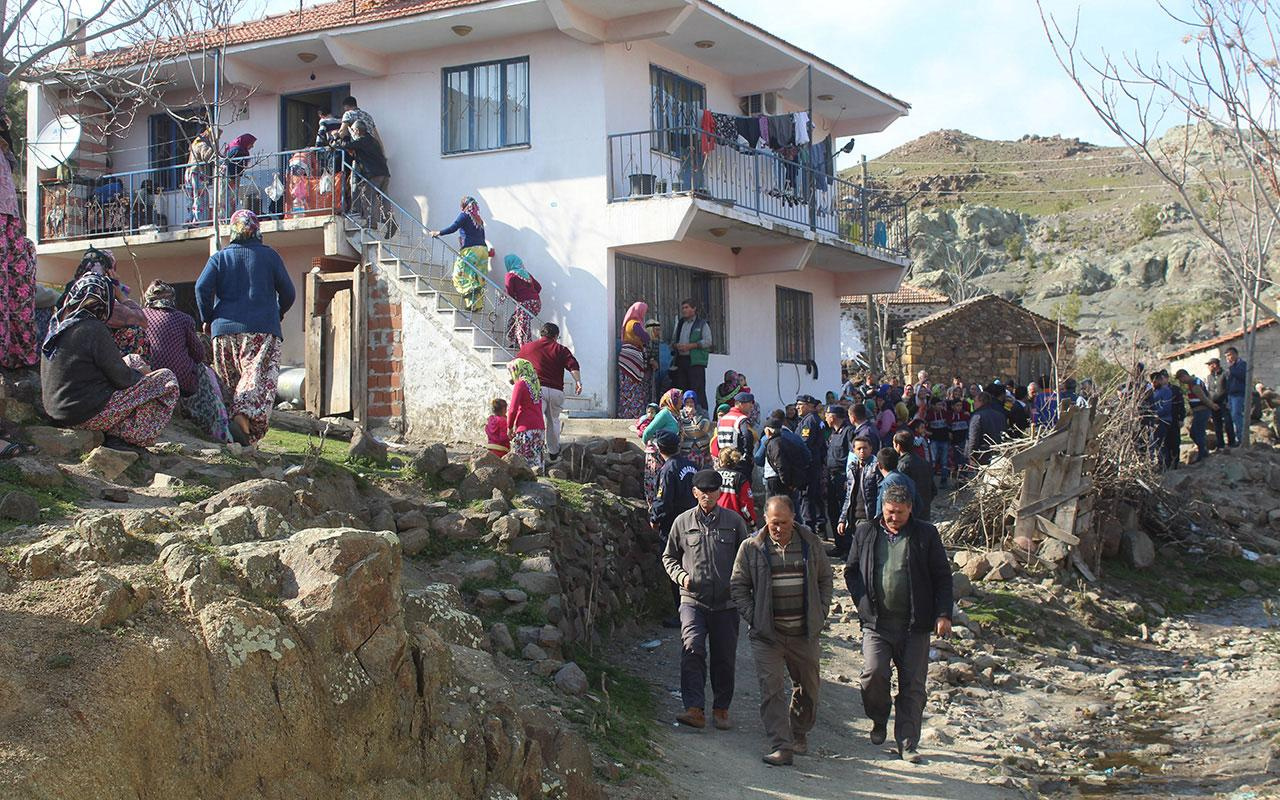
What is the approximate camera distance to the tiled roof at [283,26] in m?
15.3

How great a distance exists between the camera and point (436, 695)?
5727 millimetres

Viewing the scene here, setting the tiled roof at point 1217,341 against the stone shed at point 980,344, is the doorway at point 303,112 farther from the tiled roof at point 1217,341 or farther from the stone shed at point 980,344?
the tiled roof at point 1217,341

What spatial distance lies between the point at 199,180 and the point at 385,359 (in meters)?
4.79

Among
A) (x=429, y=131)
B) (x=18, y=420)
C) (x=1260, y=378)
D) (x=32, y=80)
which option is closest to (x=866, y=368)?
(x=1260, y=378)

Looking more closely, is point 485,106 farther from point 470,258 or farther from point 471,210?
point 470,258

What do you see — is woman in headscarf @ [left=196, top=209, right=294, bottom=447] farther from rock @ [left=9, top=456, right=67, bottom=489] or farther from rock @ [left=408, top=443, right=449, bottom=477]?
rock @ [left=9, top=456, right=67, bottom=489]

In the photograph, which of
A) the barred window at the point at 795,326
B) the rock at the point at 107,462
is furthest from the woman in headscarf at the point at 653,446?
the barred window at the point at 795,326

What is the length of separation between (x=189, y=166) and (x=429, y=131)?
338 cm

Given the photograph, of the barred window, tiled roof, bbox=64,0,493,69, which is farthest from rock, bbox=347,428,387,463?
the barred window

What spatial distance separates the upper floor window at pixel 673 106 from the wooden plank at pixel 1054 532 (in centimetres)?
713

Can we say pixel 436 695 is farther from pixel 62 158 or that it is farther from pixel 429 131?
pixel 62 158

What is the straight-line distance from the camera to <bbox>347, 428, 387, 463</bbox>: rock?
34.9ft

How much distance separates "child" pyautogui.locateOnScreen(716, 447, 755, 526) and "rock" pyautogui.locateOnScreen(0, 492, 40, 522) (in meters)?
5.51

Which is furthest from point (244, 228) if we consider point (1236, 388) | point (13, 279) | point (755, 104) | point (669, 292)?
point (1236, 388)
